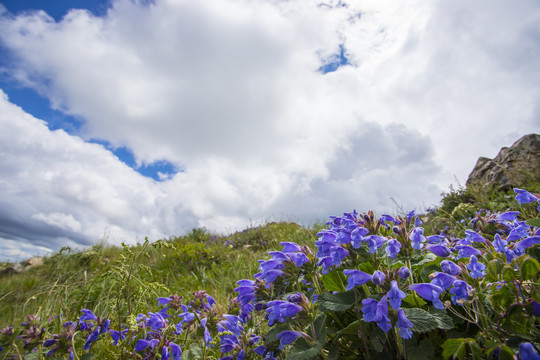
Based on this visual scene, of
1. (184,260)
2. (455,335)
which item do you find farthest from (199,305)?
(184,260)

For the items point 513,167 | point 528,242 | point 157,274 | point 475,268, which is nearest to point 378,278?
point 475,268

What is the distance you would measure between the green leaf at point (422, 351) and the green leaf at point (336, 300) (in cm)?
26

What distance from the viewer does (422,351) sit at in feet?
3.68

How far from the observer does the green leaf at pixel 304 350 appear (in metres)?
1.13

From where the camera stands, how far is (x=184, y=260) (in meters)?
7.25

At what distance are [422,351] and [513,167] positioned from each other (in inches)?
342

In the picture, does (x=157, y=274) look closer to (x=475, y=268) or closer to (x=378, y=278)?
(x=378, y=278)

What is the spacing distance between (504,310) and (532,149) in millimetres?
9092

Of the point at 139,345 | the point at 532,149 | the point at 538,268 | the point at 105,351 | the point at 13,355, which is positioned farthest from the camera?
the point at 532,149

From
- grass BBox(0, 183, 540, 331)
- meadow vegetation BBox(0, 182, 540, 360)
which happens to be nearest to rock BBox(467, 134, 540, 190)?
grass BBox(0, 183, 540, 331)

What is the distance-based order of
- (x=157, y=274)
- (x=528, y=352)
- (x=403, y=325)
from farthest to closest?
1. (x=157, y=274)
2. (x=403, y=325)
3. (x=528, y=352)

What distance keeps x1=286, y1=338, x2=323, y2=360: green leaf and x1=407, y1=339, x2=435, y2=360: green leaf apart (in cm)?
34

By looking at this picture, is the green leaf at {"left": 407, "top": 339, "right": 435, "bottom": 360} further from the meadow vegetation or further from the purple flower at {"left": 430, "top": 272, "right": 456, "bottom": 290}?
the purple flower at {"left": 430, "top": 272, "right": 456, "bottom": 290}

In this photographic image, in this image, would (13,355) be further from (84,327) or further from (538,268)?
(538,268)
